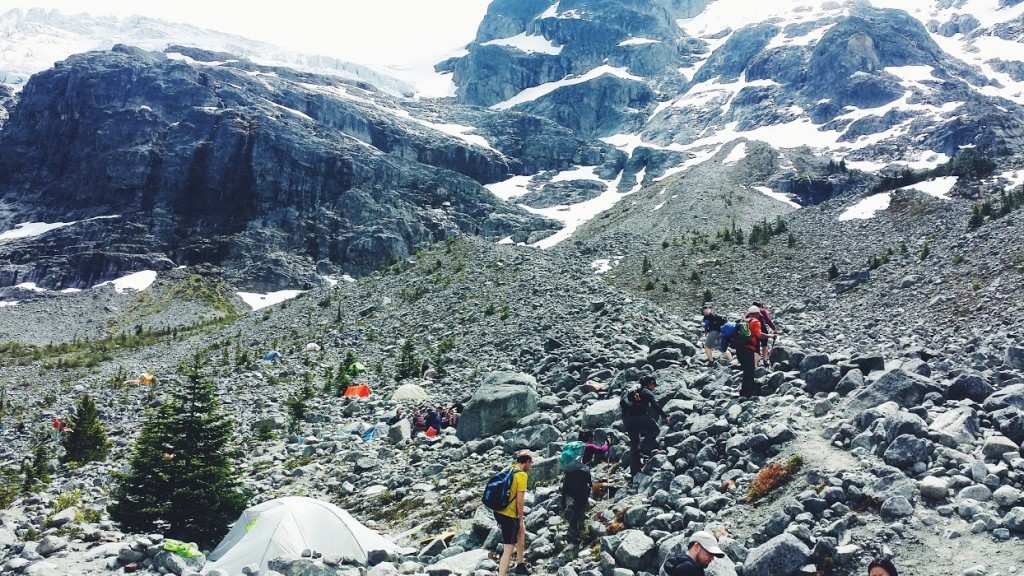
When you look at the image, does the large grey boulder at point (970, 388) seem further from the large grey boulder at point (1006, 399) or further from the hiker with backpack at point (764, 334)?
the hiker with backpack at point (764, 334)

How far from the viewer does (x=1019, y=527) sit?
6.75 meters

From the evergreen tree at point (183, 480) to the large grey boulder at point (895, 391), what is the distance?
12.9 metres

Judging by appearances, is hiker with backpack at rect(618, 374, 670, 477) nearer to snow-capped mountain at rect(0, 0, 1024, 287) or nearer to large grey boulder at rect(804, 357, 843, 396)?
large grey boulder at rect(804, 357, 843, 396)

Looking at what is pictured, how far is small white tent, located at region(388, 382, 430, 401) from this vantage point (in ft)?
84.3

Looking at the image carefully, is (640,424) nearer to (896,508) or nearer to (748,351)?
(748,351)

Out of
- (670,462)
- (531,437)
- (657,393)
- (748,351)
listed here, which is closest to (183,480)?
(531,437)

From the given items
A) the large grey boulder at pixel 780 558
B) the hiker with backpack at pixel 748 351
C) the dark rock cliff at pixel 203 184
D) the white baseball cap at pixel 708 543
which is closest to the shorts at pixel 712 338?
the hiker with backpack at pixel 748 351

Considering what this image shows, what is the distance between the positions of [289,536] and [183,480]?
3138mm

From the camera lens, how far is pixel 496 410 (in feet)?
60.5

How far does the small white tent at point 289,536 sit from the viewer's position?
11344 mm

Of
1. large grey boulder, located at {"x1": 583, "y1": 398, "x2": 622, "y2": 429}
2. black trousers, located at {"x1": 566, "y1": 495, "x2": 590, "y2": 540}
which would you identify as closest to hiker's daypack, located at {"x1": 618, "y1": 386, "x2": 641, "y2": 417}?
→ black trousers, located at {"x1": 566, "y1": 495, "x2": 590, "y2": 540}

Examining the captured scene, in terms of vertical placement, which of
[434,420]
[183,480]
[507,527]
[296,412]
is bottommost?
[296,412]

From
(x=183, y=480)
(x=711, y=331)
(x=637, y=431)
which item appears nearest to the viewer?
(x=637, y=431)

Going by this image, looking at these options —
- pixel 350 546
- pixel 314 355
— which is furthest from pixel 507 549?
pixel 314 355
